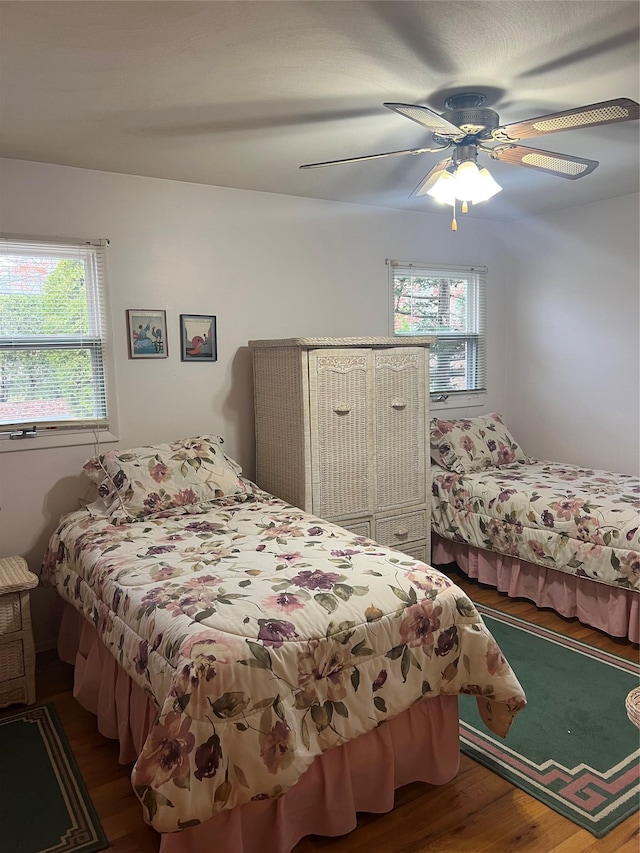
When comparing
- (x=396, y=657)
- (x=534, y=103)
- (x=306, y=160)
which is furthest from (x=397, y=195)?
(x=396, y=657)

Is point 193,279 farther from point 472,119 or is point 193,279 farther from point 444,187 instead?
point 472,119

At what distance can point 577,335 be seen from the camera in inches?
179

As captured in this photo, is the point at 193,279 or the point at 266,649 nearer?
the point at 266,649

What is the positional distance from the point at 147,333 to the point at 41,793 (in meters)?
2.15

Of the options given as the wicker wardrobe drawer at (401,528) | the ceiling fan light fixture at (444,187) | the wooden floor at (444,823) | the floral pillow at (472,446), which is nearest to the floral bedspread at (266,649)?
the wooden floor at (444,823)

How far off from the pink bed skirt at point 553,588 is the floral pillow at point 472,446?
52 centimetres

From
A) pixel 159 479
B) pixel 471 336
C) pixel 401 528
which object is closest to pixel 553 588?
pixel 401 528

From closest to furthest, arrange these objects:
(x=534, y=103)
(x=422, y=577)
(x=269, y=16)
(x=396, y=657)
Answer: (x=269, y=16)
(x=396, y=657)
(x=422, y=577)
(x=534, y=103)

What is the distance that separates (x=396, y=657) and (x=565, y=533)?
1.78 meters

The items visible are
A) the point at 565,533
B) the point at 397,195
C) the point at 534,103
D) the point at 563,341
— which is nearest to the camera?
the point at 534,103

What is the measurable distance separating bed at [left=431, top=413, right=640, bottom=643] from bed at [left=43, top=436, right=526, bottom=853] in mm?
1317

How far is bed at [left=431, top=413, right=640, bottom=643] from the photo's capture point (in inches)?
127

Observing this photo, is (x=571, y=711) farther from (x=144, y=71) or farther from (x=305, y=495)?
(x=144, y=71)

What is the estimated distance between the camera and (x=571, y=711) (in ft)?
8.50
